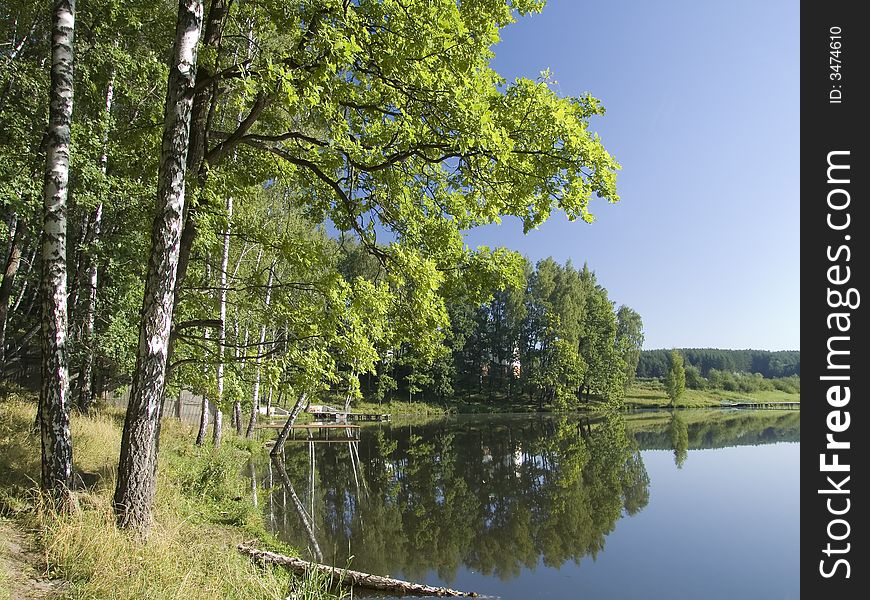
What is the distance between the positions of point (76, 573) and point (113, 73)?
977cm

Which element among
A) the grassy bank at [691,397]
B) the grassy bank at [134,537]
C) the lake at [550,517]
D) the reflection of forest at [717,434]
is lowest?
the grassy bank at [691,397]

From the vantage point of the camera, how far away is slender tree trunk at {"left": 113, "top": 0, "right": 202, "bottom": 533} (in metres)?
5.59

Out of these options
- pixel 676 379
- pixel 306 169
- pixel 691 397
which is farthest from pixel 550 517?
pixel 691 397

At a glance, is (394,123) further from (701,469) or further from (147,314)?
(701,469)

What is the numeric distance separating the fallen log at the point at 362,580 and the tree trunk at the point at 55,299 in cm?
266

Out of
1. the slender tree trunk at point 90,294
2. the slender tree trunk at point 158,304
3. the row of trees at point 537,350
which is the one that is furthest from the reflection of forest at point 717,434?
the slender tree trunk at point 158,304

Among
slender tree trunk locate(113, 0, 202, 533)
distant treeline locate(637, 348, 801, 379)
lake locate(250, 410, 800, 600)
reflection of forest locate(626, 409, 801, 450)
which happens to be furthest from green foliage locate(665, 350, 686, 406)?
slender tree trunk locate(113, 0, 202, 533)

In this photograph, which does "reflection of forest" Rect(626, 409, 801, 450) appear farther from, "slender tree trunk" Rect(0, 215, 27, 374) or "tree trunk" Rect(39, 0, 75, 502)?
"tree trunk" Rect(39, 0, 75, 502)

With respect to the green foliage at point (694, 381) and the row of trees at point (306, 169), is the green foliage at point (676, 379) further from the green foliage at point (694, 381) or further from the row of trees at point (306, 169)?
the row of trees at point (306, 169)

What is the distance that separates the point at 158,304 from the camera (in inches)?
227

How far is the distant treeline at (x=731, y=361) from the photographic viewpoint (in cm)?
12088

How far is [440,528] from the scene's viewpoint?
1208 cm

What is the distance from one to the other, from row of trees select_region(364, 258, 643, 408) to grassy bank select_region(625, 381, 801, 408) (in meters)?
3.93
